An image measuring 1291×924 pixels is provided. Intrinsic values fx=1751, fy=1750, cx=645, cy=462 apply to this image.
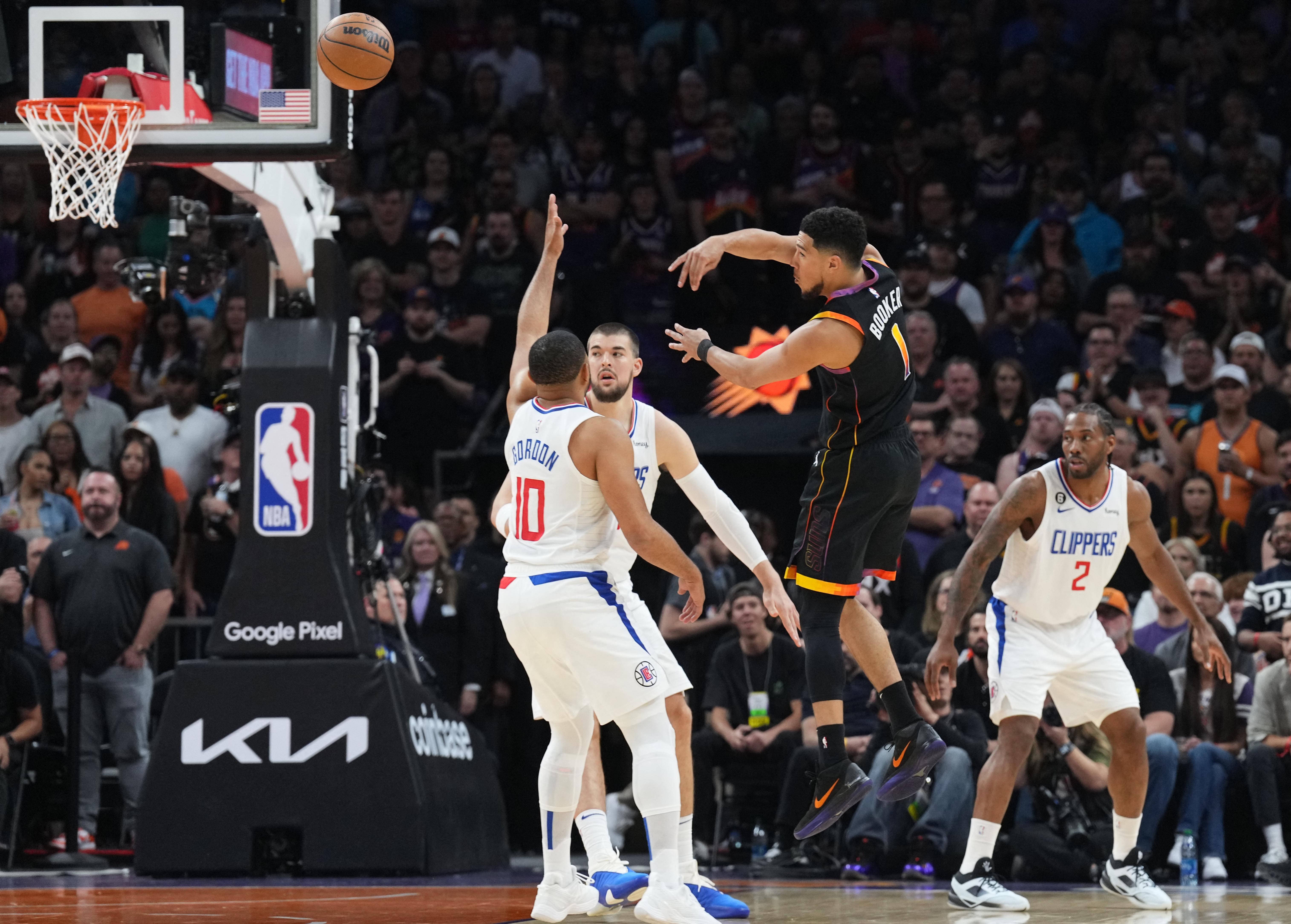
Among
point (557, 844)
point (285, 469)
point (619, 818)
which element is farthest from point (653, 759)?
point (619, 818)

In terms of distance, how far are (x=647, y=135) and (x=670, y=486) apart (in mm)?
4534

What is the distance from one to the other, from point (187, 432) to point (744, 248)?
7.56 m

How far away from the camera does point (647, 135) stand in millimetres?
17312

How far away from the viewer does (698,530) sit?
13391 mm

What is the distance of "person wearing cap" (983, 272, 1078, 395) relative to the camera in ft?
47.8

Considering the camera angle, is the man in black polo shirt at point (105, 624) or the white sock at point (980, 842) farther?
the man in black polo shirt at point (105, 624)

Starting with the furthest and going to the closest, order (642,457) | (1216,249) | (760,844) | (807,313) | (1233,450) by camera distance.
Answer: (807,313) → (1216,249) → (1233,450) → (760,844) → (642,457)

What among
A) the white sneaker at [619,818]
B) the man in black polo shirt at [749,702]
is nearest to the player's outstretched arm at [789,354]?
the man in black polo shirt at [749,702]

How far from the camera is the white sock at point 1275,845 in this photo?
10727 millimetres

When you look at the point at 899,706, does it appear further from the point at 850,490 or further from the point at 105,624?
the point at 105,624

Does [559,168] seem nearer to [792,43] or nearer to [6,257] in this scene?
[792,43]

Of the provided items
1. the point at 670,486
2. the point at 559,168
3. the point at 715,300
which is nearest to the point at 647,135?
the point at 559,168

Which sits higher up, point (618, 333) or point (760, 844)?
point (618, 333)

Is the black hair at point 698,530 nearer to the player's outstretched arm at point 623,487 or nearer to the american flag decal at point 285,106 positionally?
the american flag decal at point 285,106
